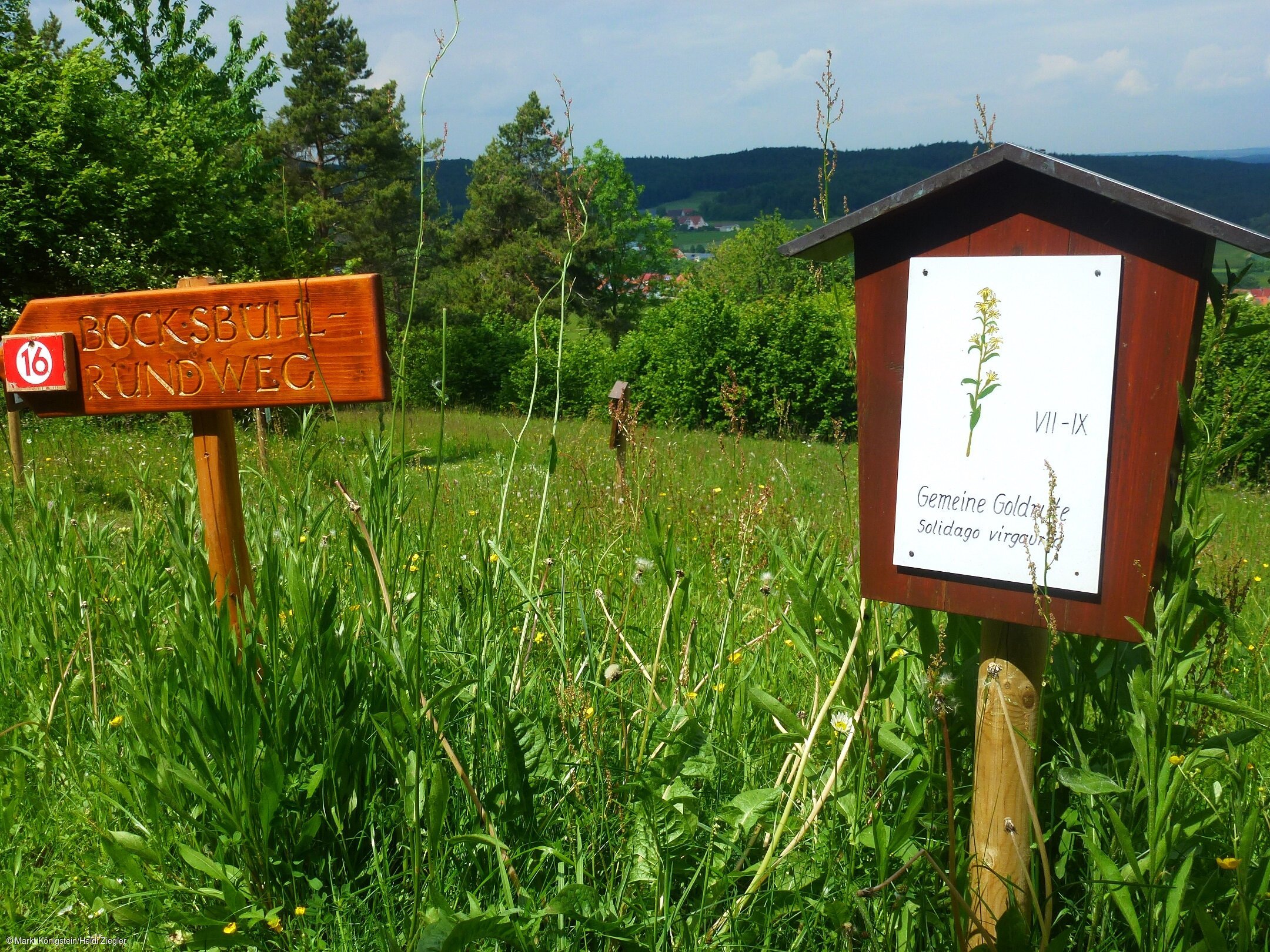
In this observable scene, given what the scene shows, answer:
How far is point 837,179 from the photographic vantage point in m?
76.6

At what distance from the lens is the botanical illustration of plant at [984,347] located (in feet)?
4.70

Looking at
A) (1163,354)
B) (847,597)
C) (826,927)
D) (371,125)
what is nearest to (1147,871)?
(826,927)

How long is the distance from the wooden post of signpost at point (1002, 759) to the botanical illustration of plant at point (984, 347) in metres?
0.34

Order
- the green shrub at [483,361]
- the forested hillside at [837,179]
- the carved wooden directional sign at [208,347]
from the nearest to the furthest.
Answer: the carved wooden directional sign at [208,347] → the green shrub at [483,361] → the forested hillside at [837,179]

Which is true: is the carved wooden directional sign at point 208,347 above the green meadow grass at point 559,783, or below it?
above

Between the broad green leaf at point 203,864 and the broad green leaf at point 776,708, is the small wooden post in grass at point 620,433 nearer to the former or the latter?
the broad green leaf at point 776,708

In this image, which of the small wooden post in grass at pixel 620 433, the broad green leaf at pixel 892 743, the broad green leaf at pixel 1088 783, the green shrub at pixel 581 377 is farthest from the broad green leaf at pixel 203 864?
the green shrub at pixel 581 377

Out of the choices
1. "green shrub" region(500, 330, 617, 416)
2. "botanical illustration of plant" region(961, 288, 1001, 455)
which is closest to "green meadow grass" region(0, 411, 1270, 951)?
"botanical illustration of plant" region(961, 288, 1001, 455)

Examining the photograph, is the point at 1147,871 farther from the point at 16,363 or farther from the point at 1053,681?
the point at 16,363

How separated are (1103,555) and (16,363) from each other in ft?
8.33

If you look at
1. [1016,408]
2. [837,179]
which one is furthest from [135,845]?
[837,179]

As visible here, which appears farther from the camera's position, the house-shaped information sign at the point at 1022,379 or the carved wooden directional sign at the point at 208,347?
the carved wooden directional sign at the point at 208,347

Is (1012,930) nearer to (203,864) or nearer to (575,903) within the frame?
(575,903)

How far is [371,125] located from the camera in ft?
118
